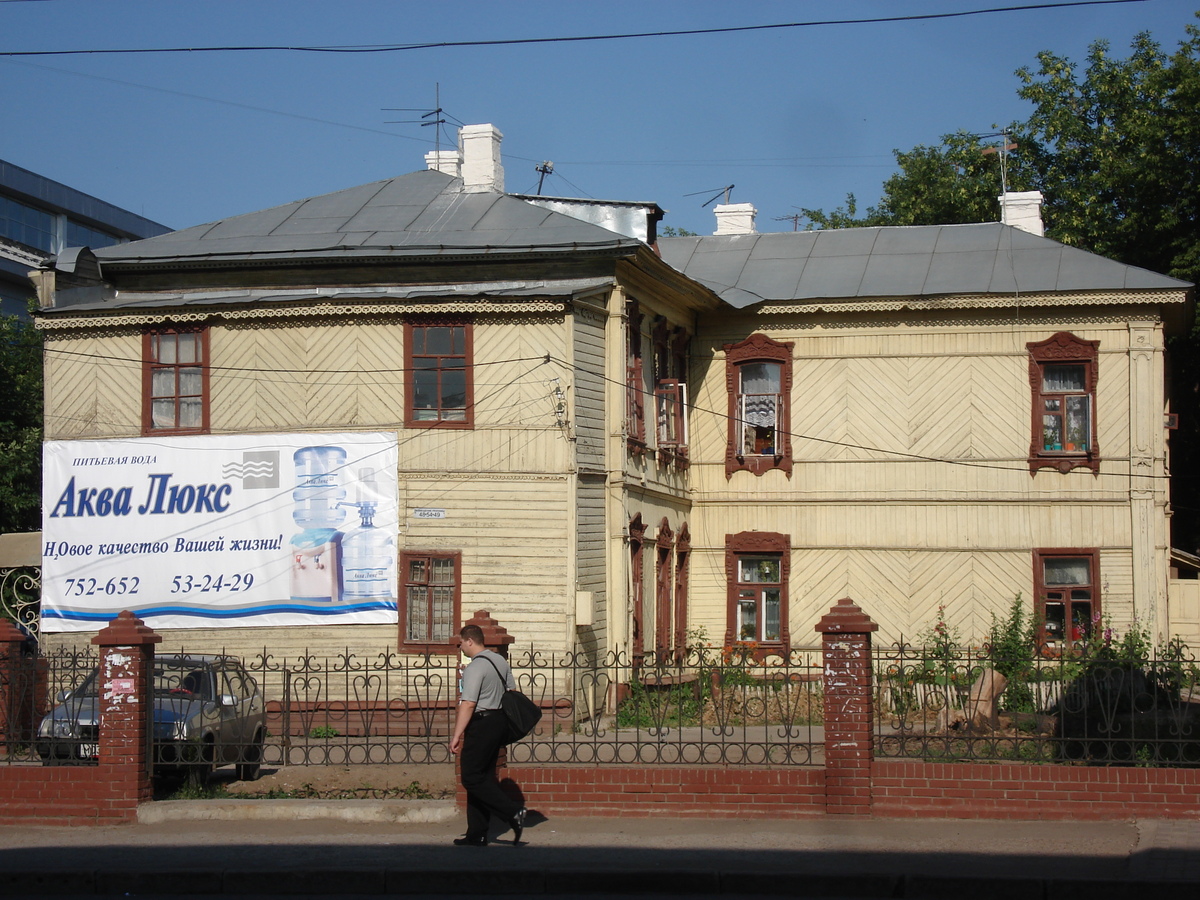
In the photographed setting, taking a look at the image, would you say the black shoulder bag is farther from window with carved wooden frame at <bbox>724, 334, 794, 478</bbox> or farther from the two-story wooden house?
window with carved wooden frame at <bbox>724, 334, 794, 478</bbox>

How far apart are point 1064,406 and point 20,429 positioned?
24317mm

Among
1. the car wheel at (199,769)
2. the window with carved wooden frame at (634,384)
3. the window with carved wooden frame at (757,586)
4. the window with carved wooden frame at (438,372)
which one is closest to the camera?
the car wheel at (199,769)

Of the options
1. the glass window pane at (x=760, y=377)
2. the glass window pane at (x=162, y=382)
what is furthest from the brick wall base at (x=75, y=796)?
the glass window pane at (x=760, y=377)

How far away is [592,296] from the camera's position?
67.4 ft

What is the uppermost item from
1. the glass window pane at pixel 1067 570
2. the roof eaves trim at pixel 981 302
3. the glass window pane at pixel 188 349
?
the roof eaves trim at pixel 981 302

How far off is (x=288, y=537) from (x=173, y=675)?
229 inches

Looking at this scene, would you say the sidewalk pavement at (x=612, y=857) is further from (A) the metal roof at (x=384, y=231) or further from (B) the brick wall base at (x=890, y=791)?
(A) the metal roof at (x=384, y=231)

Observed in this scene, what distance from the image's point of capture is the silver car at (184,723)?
12.7m

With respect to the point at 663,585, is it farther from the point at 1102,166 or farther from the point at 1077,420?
the point at 1102,166

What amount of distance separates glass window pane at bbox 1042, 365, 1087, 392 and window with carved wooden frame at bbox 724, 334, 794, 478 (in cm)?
462

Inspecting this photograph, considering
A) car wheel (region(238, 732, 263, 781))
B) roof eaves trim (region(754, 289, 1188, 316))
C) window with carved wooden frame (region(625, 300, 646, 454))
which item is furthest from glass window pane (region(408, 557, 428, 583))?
roof eaves trim (region(754, 289, 1188, 316))

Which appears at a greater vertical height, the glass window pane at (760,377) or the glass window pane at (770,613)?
the glass window pane at (760,377)

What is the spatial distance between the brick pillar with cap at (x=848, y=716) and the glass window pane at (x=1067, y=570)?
13.9m

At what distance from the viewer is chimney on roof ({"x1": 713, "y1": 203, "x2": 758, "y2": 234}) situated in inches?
1172
